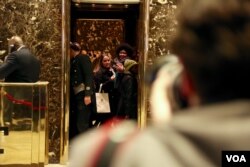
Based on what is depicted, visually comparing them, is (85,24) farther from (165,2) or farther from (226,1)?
(226,1)

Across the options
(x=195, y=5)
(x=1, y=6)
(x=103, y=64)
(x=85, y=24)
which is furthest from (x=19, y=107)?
(x=195, y=5)

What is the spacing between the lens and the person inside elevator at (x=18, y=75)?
19.5 ft

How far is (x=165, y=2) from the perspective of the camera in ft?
22.9

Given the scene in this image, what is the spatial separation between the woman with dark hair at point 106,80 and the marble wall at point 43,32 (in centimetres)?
104

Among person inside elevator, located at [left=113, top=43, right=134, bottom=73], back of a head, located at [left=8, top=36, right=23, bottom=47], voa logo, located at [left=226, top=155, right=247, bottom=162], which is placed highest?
back of a head, located at [left=8, top=36, right=23, bottom=47]

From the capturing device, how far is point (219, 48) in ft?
2.71

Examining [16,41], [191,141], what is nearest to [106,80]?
[16,41]

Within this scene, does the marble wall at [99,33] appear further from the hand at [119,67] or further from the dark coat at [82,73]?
the dark coat at [82,73]

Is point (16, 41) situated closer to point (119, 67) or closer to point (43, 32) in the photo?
point (43, 32)

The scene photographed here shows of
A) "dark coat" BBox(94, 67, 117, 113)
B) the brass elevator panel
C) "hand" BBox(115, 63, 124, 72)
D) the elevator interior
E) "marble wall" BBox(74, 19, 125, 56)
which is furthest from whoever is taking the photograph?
"marble wall" BBox(74, 19, 125, 56)

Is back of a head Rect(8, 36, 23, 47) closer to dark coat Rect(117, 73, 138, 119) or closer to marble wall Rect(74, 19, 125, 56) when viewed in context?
dark coat Rect(117, 73, 138, 119)

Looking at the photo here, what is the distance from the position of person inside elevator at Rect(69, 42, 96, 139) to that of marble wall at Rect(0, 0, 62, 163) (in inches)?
12.3

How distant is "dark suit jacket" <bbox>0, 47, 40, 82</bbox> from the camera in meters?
5.96

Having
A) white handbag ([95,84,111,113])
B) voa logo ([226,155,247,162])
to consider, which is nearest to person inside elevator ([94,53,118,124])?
white handbag ([95,84,111,113])
